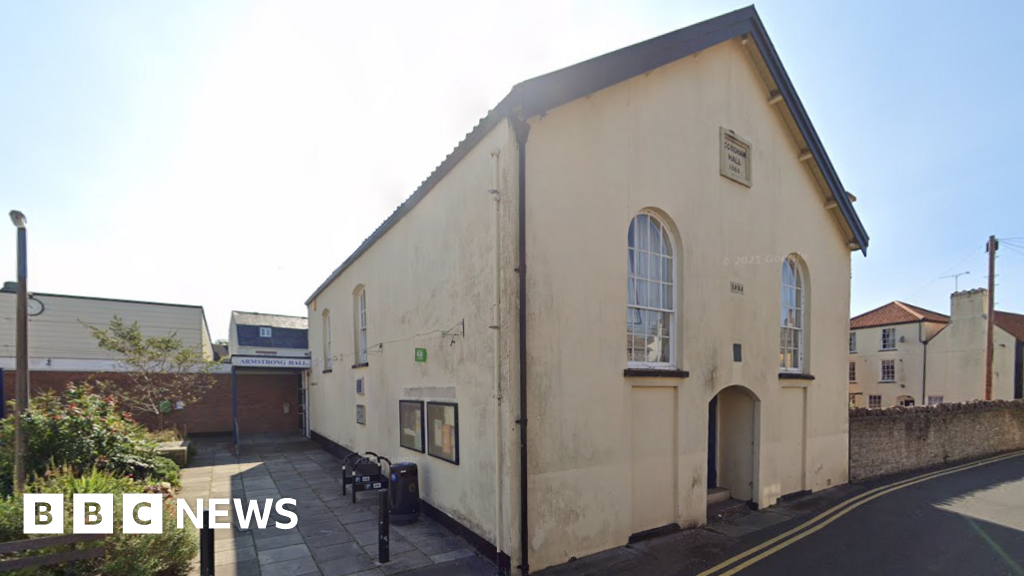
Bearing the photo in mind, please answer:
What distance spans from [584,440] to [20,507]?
703 cm

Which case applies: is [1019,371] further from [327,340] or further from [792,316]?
[327,340]

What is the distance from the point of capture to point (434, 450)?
7902 mm

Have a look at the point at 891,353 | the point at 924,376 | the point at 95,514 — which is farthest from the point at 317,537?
the point at 891,353

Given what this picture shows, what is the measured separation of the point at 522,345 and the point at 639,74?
4.80 meters

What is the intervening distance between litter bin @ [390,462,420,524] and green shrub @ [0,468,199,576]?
2.78m

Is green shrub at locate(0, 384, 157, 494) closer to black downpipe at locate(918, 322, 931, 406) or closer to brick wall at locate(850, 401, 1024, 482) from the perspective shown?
brick wall at locate(850, 401, 1024, 482)

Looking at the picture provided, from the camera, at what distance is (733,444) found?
977 centimetres

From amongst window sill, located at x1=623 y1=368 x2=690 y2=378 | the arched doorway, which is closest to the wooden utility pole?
the arched doorway

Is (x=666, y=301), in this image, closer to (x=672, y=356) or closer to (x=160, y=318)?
(x=672, y=356)

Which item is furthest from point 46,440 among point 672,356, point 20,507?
point 672,356

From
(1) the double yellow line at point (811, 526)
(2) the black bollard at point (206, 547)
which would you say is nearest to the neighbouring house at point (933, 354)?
(1) the double yellow line at point (811, 526)

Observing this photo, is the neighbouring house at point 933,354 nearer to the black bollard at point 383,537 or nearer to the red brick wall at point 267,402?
the black bollard at point 383,537

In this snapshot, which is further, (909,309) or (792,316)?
(909,309)

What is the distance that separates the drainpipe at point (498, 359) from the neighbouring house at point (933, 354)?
2919cm
